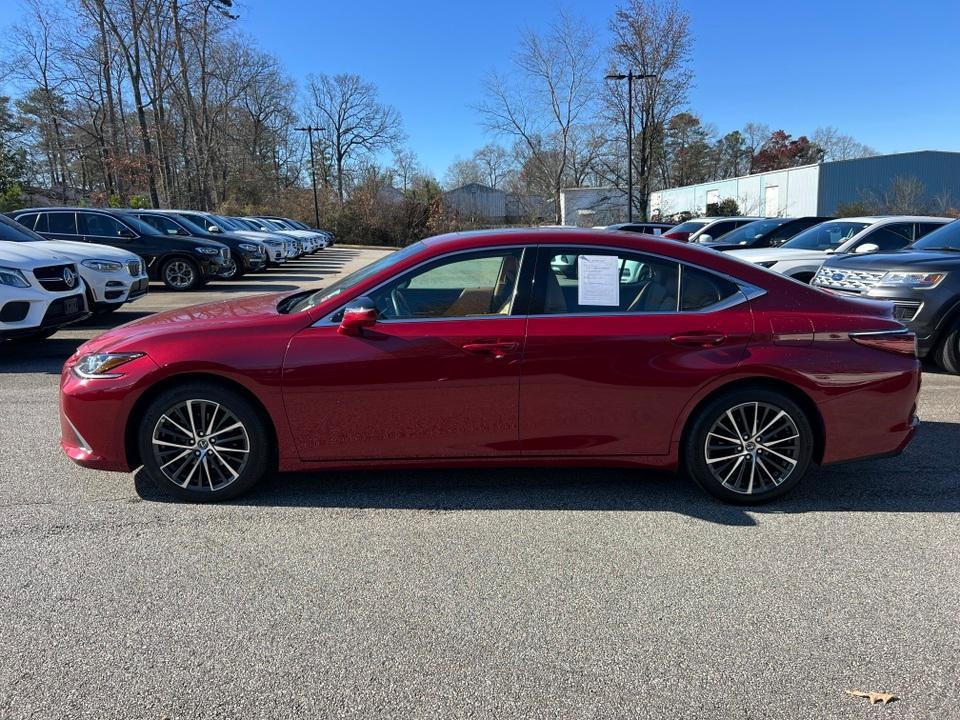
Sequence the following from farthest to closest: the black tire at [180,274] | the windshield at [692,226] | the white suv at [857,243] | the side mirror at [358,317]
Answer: the windshield at [692,226] < the black tire at [180,274] < the white suv at [857,243] < the side mirror at [358,317]

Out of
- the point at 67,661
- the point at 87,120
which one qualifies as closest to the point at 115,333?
the point at 67,661

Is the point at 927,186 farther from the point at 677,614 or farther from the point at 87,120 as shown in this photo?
the point at 87,120

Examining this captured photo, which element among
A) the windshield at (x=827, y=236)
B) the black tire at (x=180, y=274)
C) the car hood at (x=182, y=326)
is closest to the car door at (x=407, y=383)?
the car hood at (x=182, y=326)

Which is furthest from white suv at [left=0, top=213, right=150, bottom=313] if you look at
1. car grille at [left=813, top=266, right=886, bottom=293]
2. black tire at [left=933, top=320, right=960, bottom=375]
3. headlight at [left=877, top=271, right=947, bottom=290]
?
black tire at [left=933, top=320, right=960, bottom=375]

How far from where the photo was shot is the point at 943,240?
26.4ft

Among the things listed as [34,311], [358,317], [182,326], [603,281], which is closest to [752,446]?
[603,281]

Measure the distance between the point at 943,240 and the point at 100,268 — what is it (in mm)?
11330

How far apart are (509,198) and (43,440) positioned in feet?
208

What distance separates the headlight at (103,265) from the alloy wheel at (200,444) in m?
7.33

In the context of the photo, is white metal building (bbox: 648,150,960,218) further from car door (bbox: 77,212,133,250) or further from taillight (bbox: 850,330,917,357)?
taillight (bbox: 850,330,917,357)

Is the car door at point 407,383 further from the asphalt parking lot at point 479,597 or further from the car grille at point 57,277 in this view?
the car grille at point 57,277

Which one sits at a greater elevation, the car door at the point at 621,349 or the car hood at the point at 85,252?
the car hood at the point at 85,252

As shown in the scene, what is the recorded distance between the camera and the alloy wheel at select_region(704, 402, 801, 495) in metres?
3.93

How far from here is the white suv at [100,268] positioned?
9.68 metres
